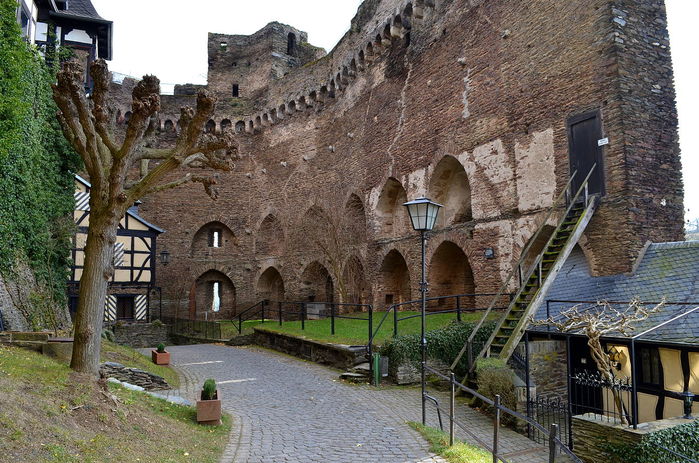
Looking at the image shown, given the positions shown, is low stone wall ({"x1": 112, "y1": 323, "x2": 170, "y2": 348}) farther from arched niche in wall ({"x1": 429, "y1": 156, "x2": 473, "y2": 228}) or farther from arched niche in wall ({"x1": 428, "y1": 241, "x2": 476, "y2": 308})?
arched niche in wall ({"x1": 429, "y1": 156, "x2": 473, "y2": 228})

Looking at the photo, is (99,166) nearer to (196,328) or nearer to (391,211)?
(391,211)

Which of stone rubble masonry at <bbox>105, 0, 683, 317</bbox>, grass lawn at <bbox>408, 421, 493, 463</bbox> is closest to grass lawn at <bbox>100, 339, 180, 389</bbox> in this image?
grass lawn at <bbox>408, 421, 493, 463</bbox>

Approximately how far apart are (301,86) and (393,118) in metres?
7.87

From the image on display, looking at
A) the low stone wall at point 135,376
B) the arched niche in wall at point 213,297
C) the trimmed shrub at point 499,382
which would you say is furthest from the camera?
the arched niche in wall at point 213,297

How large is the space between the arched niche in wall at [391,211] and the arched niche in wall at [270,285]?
953cm

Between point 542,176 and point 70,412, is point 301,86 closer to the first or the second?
point 542,176

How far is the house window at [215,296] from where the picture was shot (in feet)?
94.9

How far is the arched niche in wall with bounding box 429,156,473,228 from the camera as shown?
17.5 meters

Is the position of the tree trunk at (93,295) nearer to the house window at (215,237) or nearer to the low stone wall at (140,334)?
the low stone wall at (140,334)

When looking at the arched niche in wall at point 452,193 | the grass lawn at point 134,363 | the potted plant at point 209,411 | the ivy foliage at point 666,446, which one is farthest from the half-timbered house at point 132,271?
the ivy foliage at point 666,446

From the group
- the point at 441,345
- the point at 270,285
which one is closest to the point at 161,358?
the point at 441,345

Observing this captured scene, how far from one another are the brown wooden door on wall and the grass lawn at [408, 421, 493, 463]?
24.2ft

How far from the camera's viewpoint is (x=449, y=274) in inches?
704

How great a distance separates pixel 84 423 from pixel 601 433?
6.23 meters
